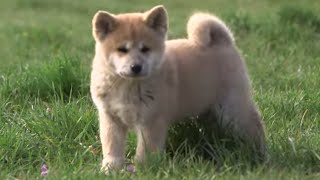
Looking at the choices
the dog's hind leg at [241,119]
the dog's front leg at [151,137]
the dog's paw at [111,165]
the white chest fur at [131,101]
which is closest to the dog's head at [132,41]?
the white chest fur at [131,101]

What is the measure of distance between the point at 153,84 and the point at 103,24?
1.73ft

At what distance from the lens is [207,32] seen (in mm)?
5848

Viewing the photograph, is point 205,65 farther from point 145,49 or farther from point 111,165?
point 111,165

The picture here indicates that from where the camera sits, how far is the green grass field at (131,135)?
520cm

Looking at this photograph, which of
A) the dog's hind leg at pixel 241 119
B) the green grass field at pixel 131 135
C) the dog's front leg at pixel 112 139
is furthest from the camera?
the dog's hind leg at pixel 241 119

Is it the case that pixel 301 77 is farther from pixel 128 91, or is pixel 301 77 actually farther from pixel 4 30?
pixel 4 30

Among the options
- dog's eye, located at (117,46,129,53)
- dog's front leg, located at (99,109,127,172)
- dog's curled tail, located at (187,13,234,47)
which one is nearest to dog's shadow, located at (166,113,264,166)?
dog's front leg, located at (99,109,127,172)

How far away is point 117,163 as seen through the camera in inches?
211

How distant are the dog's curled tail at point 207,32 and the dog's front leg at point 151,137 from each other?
2.71 ft

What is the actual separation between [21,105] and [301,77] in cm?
286

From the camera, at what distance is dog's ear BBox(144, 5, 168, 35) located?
5441mm

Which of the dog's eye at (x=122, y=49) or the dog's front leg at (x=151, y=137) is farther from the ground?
the dog's eye at (x=122, y=49)

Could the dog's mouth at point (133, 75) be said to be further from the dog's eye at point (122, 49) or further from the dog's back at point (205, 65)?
the dog's back at point (205, 65)

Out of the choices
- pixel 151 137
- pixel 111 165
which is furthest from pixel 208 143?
pixel 111 165
